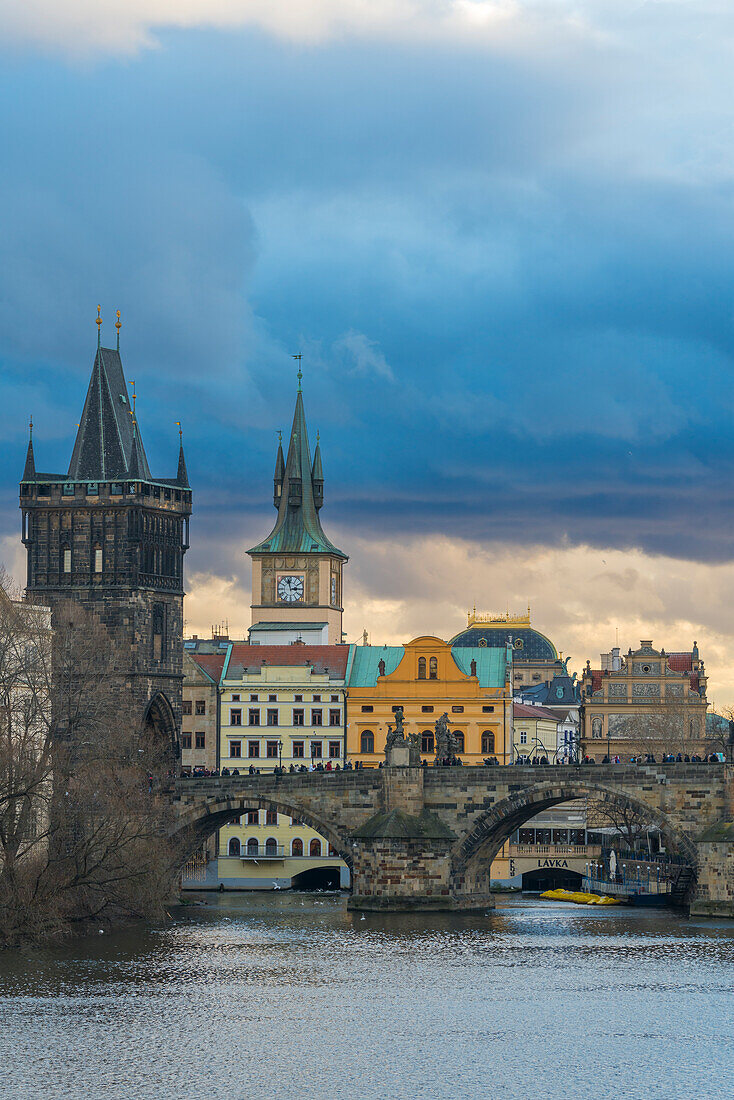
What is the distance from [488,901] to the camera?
363 feet

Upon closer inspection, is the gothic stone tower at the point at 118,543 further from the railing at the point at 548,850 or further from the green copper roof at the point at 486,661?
the railing at the point at 548,850

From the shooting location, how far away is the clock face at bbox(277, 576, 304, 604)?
17938 centimetres

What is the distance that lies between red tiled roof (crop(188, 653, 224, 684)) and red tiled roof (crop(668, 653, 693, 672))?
149 feet

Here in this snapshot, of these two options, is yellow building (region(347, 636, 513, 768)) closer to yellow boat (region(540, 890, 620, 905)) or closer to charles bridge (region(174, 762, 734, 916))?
yellow boat (region(540, 890, 620, 905))

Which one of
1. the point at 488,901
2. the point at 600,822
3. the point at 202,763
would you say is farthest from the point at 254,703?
the point at 488,901

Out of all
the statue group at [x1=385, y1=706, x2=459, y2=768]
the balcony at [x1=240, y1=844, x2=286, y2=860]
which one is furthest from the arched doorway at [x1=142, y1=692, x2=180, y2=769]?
the statue group at [x1=385, y1=706, x2=459, y2=768]

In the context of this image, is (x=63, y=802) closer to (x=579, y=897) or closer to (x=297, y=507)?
(x=579, y=897)

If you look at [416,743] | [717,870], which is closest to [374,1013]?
[717,870]

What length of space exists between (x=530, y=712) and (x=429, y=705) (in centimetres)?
→ 1754

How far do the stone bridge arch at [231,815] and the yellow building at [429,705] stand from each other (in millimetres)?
25863

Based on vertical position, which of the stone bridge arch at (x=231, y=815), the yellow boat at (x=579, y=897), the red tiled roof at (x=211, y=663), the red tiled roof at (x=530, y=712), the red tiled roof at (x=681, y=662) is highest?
the red tiled roof at (x=681, y=662)

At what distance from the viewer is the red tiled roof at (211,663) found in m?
144

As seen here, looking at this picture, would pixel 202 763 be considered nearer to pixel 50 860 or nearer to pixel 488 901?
pixel 488 901

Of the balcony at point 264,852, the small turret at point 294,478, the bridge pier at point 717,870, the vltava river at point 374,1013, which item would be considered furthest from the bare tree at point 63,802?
the small turret at point 294,478
